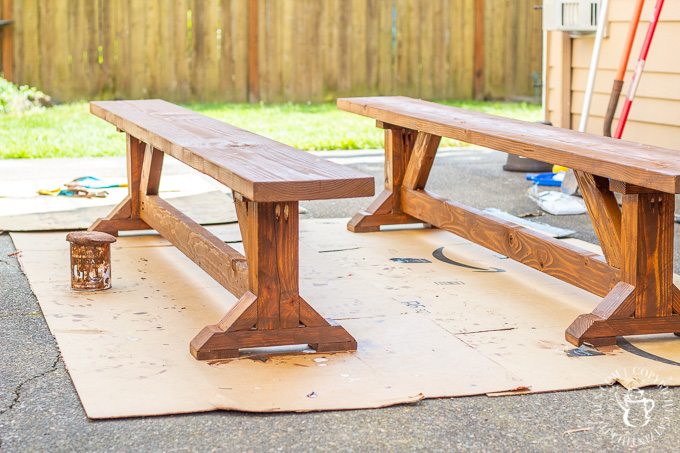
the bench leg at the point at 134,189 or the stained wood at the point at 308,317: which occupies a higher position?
the bench leg at the point at 134,189

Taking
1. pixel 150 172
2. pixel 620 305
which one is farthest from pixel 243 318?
pixel 150 172

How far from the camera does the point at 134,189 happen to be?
16.7 ft

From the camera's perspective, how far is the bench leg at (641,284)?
10.5 feet

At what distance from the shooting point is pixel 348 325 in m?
3.50

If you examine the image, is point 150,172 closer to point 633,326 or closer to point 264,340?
point 264,340

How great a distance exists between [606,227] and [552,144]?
37 centimetres

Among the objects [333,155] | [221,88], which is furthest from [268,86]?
[333,155]

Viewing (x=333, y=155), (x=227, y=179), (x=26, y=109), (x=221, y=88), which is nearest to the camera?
(x=227, y=179)

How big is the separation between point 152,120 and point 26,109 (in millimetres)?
5882

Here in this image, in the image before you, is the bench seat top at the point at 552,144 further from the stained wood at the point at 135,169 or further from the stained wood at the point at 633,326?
the stained wood at the point at 135,169

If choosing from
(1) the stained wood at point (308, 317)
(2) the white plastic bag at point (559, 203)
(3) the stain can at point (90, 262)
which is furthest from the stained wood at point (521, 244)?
(3) the stain can at point (90, 262)

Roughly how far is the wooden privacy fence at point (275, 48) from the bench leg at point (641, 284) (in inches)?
331

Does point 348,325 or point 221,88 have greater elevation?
point 221,88

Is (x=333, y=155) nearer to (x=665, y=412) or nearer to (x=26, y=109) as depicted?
(x=26, y=109)
